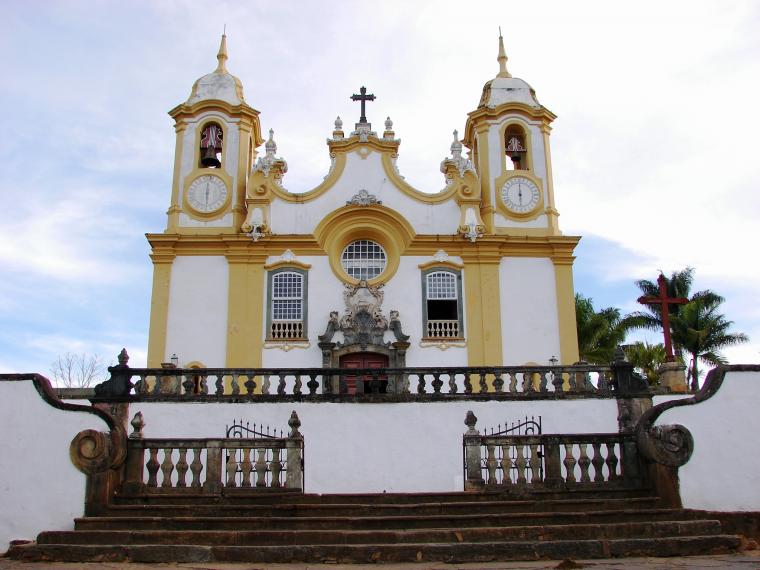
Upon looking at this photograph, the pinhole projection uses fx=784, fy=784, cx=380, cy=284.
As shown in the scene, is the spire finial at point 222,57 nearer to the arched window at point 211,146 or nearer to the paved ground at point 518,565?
the arched window at point 211,146

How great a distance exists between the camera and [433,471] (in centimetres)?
1250

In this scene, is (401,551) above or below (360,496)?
below

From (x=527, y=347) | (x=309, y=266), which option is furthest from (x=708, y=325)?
(x=309, y=266)

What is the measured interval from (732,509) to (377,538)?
4391mm

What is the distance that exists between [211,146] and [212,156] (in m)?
0.29

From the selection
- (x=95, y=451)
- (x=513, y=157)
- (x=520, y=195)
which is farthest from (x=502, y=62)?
(x=95, y=451)

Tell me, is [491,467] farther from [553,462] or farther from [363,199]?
[363,199]

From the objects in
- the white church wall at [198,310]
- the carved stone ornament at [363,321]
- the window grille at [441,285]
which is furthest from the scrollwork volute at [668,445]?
the white church wall at [198,310]

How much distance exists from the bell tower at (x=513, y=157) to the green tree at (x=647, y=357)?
→ 1047 centimetres

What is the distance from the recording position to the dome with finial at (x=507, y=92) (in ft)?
74.1

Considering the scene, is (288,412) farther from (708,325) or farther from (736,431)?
(708,325)

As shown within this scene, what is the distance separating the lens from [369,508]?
866cm

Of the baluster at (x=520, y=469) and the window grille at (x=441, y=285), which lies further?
the window grille at (x=441, y=285)

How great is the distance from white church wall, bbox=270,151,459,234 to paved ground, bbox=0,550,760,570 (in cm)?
1363
